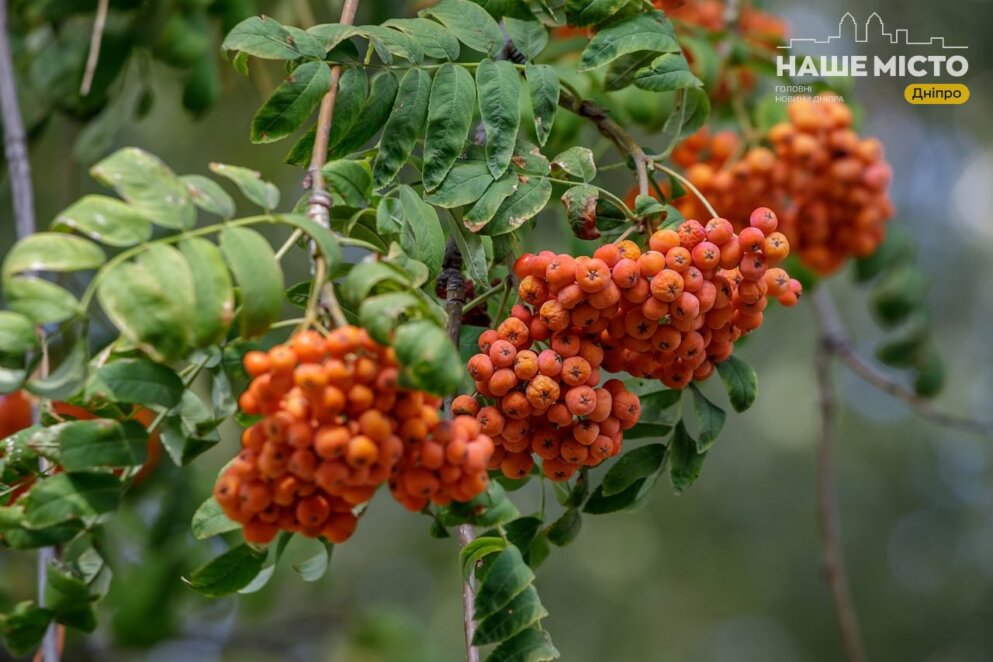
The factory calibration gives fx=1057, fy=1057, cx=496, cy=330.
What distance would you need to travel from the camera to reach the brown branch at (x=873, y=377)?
9.73ft

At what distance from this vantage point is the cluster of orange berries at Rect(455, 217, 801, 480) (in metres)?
1.35

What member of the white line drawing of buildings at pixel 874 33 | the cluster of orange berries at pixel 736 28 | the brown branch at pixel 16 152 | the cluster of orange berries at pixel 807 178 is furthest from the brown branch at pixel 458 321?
the white line drawing of buildings at pixel 874 33

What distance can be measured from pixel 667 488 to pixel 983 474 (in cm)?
247

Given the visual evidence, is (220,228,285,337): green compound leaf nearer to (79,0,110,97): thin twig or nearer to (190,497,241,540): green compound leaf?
(190,497,241,540): green compound leaf

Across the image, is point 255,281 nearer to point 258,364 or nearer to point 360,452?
point 258,364

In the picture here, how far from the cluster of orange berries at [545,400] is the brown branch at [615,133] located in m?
0.28

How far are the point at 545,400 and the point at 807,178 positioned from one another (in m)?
1.45

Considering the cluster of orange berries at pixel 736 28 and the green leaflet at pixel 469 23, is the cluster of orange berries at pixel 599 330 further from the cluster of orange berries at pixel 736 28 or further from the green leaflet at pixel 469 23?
the cluster of orange berries at pixel 736 28

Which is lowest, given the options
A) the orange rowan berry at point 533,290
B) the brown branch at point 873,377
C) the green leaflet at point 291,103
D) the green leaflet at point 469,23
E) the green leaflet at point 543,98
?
the brown branch at point 873,377

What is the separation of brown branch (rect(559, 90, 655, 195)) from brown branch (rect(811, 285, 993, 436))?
160 cm

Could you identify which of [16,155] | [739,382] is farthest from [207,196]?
[16,155]

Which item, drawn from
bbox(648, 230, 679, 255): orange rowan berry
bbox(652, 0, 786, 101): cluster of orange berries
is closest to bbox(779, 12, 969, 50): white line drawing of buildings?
bbox(652, 0, 786, 101): cluster of orange berries

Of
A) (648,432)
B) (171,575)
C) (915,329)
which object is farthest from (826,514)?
(171,575)

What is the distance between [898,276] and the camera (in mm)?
3023
